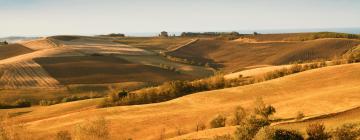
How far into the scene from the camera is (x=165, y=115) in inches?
2194

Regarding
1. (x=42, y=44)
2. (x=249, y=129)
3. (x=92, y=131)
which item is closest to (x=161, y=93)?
(x=92, y=131)

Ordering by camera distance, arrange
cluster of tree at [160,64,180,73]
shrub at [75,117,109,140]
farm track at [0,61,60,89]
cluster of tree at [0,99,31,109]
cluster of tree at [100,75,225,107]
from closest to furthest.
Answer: shrub at [75,117,109,140]
cluster of tree at [100,75,225,107]
cluster of tree at [0,99,31,109]
farm track at [0,61,60,89]
cluster of tree at [160,64,180,73]

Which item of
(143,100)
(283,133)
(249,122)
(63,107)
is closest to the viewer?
(283,133)

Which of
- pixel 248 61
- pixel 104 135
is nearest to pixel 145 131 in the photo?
pixel 104 135

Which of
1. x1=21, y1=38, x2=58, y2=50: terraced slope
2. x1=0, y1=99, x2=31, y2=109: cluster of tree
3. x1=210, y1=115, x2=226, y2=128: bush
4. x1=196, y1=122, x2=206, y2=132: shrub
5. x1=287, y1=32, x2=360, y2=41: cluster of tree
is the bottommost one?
x1=0, y1=99, x2=31, y2=109: cluster of tree

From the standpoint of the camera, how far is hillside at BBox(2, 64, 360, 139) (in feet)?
160

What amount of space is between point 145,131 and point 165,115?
22.0 feet

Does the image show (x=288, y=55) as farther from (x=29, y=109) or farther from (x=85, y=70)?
(x=29, y=109)

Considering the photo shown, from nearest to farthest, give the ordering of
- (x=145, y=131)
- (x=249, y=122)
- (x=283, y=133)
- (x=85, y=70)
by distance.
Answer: (x=283, y=133) → (x=249, y=122) → (x=145, y=131) → (x=85, y=70)

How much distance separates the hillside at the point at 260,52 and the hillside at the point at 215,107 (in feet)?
182

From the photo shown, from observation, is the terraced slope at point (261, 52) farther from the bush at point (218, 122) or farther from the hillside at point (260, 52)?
the bush at point (218, 122)

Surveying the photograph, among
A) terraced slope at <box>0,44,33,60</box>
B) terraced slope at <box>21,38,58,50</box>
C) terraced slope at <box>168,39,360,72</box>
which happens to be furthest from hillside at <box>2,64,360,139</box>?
terraced slope at <box>21,38,58,50</box>

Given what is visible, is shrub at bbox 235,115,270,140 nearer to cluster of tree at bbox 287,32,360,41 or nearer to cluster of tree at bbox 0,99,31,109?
cluster of tree at bbox 0,99,31,109

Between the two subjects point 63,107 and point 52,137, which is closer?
point 52,137
